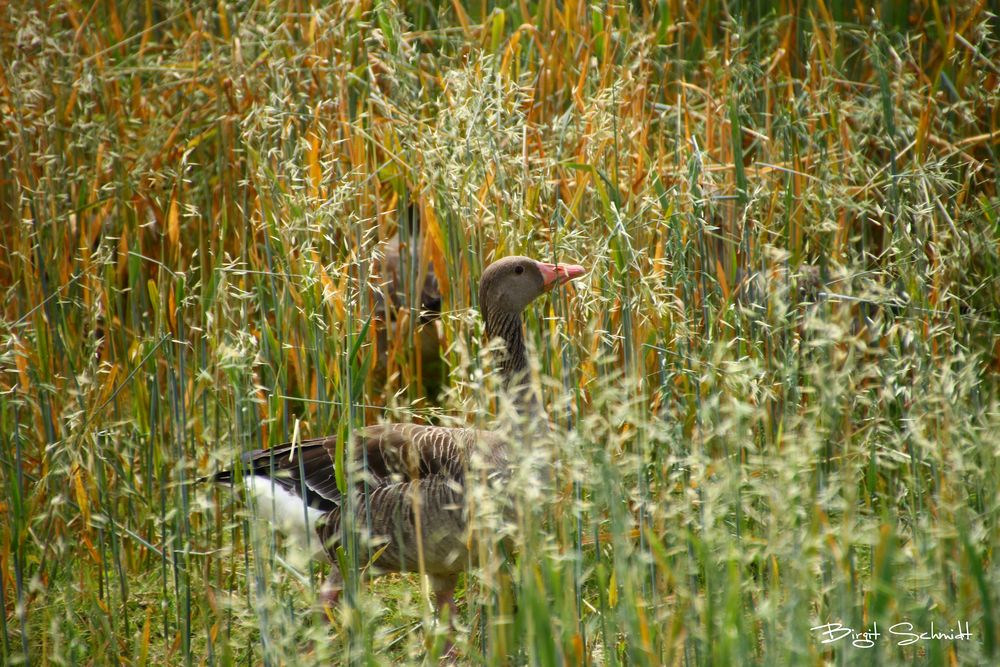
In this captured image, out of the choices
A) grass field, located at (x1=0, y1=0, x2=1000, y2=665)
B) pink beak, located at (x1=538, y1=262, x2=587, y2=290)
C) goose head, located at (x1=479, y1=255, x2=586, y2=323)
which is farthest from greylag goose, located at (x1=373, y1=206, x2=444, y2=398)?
pink beak, located at (x1=538, y1=262, x2=587, y2=290)

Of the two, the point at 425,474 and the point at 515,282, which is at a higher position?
the point at 515,282

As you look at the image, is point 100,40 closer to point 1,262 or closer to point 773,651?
point 1,262

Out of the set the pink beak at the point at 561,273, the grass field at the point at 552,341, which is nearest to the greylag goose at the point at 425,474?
the pink beak at the point at 561,273

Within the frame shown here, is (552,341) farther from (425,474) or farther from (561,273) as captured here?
(425,474)

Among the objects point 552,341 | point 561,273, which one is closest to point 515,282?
point 561,273

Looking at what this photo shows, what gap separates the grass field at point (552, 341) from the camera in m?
1.87

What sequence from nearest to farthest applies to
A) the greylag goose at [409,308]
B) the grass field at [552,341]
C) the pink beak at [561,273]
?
the grass field at [552,341] → the pink beak at [561,273] → the greylag goose at [409,308]

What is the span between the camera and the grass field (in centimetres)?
187

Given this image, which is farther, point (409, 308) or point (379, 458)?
point (409, 308)

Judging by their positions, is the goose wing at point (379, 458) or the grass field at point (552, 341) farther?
the goose wing at point (379, 458)

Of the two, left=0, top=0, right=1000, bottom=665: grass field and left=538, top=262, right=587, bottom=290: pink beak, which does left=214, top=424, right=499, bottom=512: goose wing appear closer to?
left=0, top=0, right=1000, bottom=665: grass field

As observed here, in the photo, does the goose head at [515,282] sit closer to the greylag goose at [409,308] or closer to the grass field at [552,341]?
the grass field at [552,341]

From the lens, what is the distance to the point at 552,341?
8.34 feet

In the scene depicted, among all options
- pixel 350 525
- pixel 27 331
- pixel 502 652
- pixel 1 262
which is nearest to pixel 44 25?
pixel 1 262
